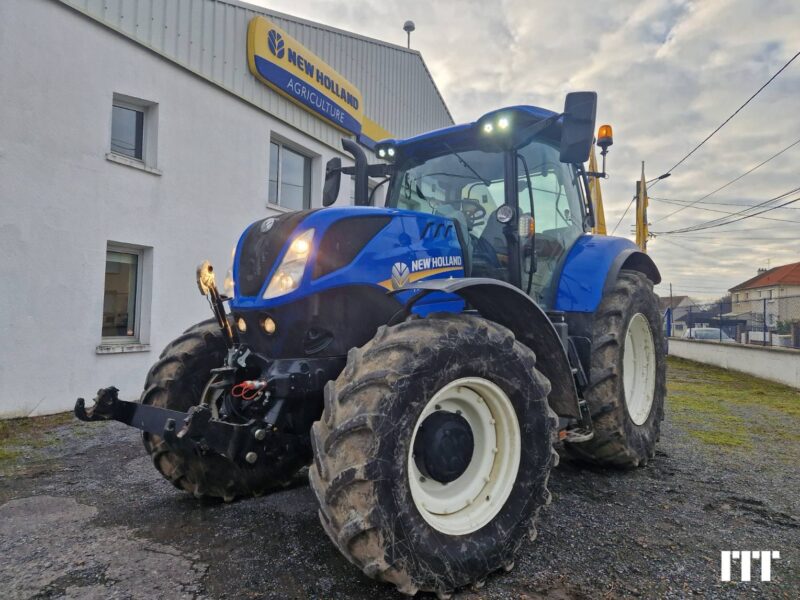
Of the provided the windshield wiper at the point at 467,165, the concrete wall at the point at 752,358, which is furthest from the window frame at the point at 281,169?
the concrete wall at the point at 752,358

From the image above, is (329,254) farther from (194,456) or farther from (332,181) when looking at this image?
(332,181)

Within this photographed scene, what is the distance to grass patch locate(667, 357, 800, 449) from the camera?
525 centimetres

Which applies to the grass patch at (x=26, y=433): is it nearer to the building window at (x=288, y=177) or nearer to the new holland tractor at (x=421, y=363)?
the new holland tractor at (x=421, y=363)

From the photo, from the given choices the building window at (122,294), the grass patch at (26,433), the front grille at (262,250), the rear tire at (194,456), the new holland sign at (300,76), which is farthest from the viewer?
the new holland sign at (300,76)

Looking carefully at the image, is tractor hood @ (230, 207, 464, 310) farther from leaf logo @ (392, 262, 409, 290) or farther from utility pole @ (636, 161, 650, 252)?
utility pole @ (636, 161, 650, 252)

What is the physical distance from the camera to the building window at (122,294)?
21.6 ft

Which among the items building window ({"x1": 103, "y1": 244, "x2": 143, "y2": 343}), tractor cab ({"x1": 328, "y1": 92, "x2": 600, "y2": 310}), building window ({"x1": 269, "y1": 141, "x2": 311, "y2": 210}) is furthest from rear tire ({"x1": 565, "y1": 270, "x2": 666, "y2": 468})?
building window ({"x1": 269, "y1": 141, "x2": 311, "y2": 210})

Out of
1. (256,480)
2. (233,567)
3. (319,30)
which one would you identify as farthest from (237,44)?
(233,567)

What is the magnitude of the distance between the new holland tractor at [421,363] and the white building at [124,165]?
11.7ft

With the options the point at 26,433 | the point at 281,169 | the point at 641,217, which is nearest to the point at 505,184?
the point at 26,433

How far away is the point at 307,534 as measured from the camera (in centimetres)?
277

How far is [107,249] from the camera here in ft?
21.4

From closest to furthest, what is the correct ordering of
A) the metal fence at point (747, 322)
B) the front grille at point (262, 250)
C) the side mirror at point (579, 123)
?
the front grille at point (262, 250) < the side mirror at point (579, 123) < the metal fence at point (747, 322)

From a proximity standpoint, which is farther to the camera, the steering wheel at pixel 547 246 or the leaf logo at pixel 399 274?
the steering wheel at pixel 547 246
